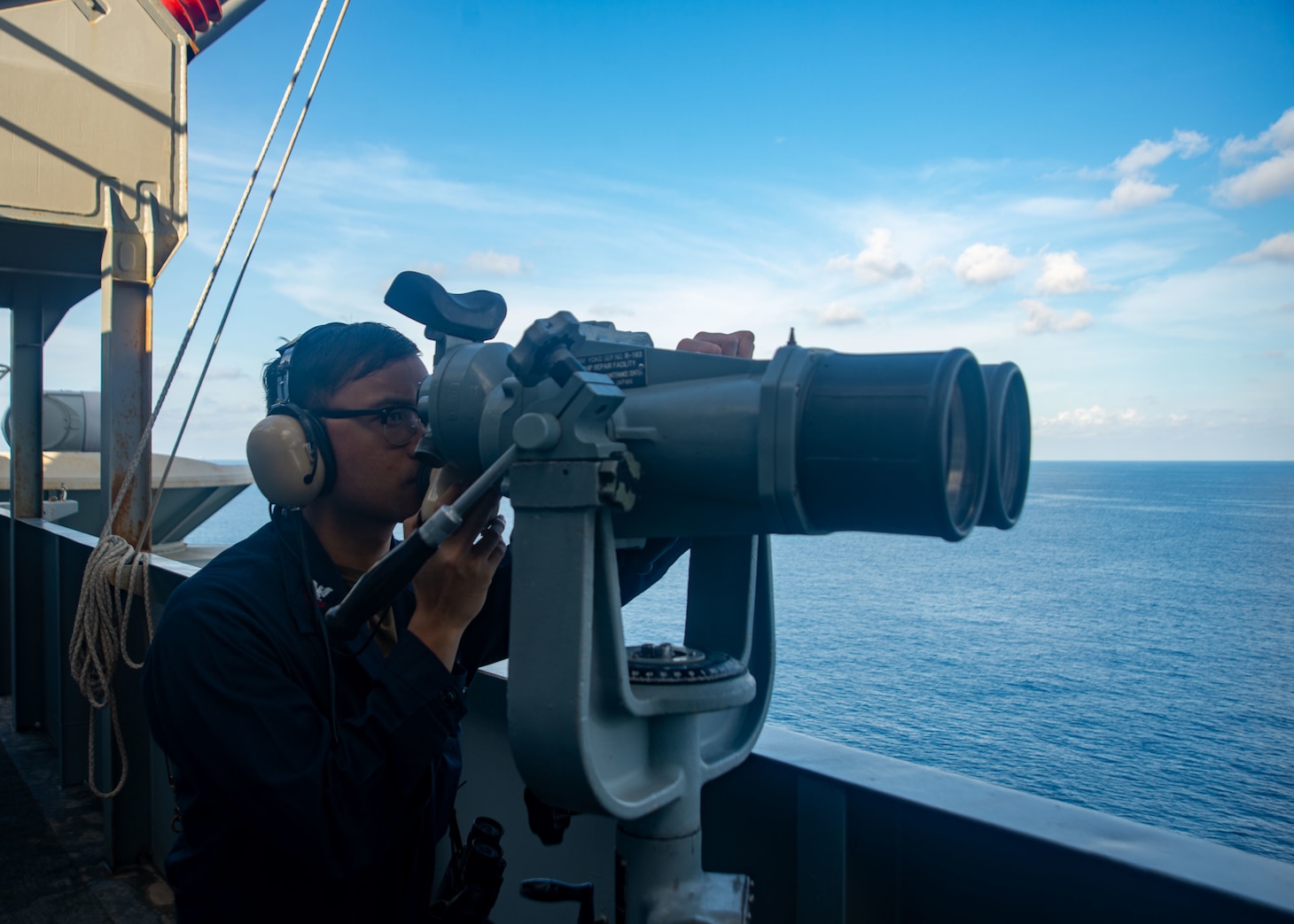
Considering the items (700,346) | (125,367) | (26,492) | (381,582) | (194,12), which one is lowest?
(26,492)

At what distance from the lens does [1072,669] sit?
15.3ft

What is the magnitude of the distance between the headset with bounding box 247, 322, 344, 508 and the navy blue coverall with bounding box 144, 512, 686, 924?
0.11 metres

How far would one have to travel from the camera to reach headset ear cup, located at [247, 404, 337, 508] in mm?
1268

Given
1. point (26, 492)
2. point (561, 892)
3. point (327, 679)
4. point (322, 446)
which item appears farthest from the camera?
point (26, 492)

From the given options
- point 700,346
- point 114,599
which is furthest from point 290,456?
point 114,599

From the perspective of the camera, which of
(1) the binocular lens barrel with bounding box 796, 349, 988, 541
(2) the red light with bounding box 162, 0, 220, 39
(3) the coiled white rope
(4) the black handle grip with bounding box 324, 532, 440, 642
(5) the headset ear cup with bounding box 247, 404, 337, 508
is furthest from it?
(2) the red light with bounding box 162, 0, 220, 39

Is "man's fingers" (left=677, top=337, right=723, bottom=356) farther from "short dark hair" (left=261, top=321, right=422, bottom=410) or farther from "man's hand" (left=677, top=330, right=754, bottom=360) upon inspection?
"short dark hair" (left=261, top=321, right=422, bottom=410)

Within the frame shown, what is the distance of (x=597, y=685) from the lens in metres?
0.86

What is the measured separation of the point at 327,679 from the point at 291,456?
1.10 ft

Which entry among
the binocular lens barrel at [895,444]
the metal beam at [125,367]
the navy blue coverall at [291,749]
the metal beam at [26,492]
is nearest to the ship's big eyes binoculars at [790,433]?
the binocular lens barrel at [895,444]

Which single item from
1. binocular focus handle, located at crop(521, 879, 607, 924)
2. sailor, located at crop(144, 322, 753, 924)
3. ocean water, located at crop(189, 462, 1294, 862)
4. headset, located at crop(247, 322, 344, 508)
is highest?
headset, located at crop(247, 322, 344, 508)

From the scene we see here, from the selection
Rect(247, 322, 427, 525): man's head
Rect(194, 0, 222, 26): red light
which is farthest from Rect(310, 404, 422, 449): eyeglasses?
Rect(194, 0, 222, 26): red light

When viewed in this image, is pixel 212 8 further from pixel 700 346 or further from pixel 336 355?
pixel 700 346

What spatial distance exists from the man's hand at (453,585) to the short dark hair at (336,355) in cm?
45
